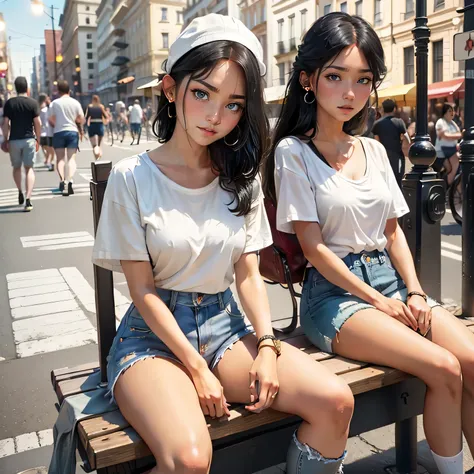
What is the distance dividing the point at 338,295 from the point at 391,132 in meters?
7.25

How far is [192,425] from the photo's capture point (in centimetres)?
161

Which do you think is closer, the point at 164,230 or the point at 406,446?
the point at 164,230

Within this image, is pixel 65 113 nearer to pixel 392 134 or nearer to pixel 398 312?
pixel 392 134

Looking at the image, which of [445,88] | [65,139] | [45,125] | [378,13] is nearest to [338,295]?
[65,139]

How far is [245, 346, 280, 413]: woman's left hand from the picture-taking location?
5.77 feet

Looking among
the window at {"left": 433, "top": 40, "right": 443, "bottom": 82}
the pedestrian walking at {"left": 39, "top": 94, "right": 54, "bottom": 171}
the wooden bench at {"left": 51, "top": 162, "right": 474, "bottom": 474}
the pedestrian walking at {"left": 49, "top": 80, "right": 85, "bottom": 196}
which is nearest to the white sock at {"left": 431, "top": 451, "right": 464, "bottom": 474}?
the wooden bench at {"left": 51, "top": 162, "right": 474, "bottom": 474}

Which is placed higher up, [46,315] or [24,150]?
[24,150]

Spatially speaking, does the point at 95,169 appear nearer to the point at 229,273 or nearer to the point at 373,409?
the point at 229,273

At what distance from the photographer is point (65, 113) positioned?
1068cm

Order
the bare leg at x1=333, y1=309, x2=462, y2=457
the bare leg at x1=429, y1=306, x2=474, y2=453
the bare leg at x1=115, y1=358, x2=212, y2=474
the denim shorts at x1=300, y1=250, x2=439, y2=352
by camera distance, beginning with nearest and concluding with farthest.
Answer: the bare leg at x1=115, y1=358, x2=212, y2=474, the bare leg at x1=333, y1=309, x2=462, y2=457, the bare leg at x1=429, y1=306, x2=474, y2=453, the denim shorts at x1=300, y1=250, x2=439, y2=352

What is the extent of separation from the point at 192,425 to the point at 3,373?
7.85ft

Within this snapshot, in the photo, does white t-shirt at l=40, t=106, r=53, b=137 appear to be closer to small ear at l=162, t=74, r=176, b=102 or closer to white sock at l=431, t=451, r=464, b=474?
small ear at l=162, t=74, r=176, b=102

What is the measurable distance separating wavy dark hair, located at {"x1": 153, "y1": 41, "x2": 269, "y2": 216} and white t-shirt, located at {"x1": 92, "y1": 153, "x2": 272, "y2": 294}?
0.37 ft

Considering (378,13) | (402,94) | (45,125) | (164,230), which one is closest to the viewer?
(164,230)
